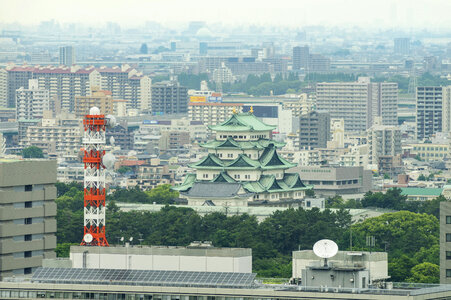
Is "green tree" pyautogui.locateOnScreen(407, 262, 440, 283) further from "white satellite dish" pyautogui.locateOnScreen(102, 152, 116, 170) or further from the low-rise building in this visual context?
the low-rise building

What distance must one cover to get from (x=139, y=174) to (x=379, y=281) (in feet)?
391

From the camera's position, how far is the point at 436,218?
119000mm

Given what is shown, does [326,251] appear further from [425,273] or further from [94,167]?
[425,273]

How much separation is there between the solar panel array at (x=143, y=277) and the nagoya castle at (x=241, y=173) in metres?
63.7

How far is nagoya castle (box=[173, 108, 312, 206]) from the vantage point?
13275 centimetres

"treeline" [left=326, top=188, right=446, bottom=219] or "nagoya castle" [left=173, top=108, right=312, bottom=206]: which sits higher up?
"nagoya castle" [left=173, top=108, right=312, bottom=206]

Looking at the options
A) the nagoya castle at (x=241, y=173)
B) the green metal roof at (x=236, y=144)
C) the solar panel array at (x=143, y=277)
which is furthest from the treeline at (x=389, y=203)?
the solar panel array at (x=143, y=277)

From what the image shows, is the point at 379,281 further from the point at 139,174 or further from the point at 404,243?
the point at 139,174

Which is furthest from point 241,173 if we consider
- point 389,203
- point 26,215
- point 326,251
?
point 326,251

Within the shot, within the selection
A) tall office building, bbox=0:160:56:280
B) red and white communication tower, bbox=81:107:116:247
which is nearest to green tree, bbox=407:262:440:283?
red and white communication tower, bbox=81:107:116:247

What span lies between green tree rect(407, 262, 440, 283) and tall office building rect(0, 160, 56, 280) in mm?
15225

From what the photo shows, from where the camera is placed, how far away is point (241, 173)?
135875 mm

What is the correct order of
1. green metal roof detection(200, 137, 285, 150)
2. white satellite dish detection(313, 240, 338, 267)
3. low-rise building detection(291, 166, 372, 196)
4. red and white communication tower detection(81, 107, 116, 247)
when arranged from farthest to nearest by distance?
low-rise building detection(291, 166, 372, 196)
green metal roof detection(200, 137, 285, 150)
red and white communication tower detection(81, 107, 116, 247)
white satellite dish detection(313, 240, 338, 267)

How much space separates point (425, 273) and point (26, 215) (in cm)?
1771
